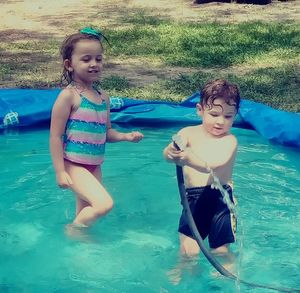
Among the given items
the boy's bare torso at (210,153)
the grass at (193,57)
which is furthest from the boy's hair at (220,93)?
the grass at (193,57)

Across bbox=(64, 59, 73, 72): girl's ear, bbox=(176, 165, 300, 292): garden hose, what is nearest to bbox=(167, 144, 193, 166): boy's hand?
bbox=(176, 165, 300, 292): garden hose

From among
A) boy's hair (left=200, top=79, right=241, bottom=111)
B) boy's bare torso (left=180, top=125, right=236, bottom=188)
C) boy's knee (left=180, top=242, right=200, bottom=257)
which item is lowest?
boy's knee (left=180, top=242, right=200, bottom=257)

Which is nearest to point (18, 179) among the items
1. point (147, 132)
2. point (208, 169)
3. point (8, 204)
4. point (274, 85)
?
point (8, 204)

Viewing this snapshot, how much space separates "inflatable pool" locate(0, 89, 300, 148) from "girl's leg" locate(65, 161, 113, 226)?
74.5 inches

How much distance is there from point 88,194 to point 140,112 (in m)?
2.09

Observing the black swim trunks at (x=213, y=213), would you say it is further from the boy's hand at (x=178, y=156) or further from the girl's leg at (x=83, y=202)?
the girl's leg at (x=83, y=202)

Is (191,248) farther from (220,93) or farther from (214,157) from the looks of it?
(220,93)

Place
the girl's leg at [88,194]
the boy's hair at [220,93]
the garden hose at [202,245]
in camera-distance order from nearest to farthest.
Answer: the garden hose at [202,245] < the boy's hair at [220,93] < the girl's leg at [88,194]

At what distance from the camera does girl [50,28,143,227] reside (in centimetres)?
360

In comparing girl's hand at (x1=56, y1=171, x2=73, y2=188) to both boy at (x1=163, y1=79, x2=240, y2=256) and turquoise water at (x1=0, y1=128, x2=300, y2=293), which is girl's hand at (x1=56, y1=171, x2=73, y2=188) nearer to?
turquoise water at (x1=0, y1=128, x2=300, y2=293)

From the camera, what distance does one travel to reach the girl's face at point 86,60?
362 cm

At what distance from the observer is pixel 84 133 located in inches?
144

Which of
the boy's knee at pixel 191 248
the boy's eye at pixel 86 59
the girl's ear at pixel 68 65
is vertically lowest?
the boy's knee at pixel 191 248

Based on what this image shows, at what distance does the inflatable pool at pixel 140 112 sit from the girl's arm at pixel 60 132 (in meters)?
1.91
